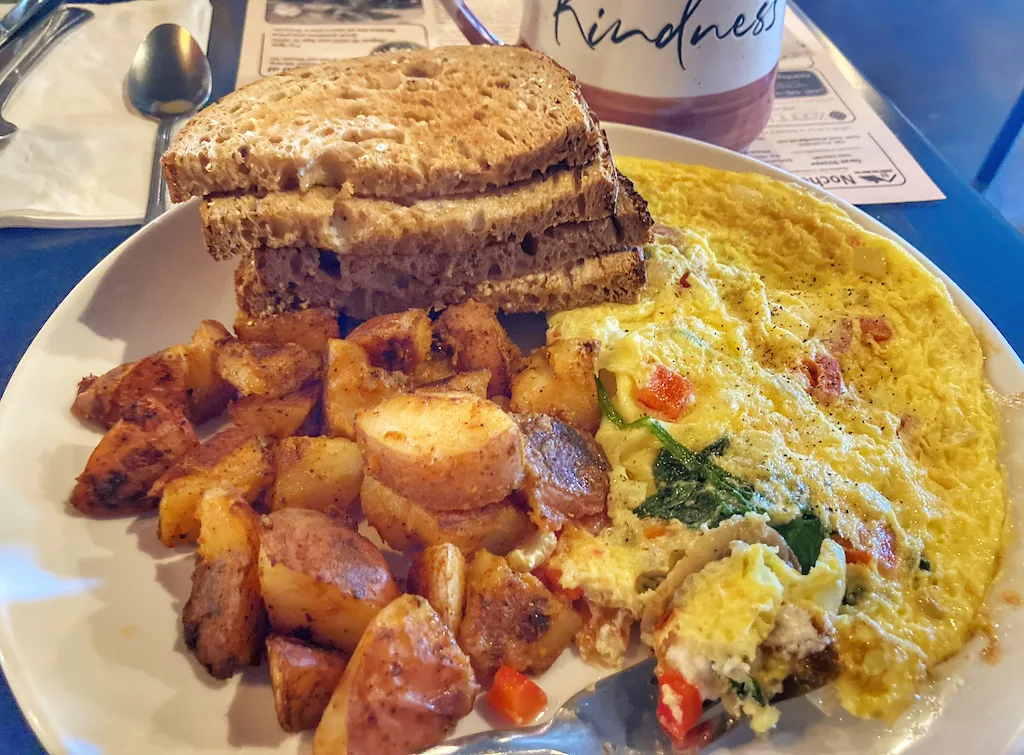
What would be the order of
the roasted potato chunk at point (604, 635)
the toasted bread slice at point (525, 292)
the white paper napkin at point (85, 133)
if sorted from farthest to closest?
the white paper napkin at point (85, 133)
the toasted bread slice at point (525, 292)
the roasted potato chunk at point (604, 635)

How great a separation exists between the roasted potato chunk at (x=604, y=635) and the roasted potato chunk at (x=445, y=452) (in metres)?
0.27

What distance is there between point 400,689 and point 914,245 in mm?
2268

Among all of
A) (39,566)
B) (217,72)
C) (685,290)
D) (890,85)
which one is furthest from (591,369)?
(890,85)

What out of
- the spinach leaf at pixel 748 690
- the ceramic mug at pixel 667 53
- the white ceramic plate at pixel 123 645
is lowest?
the white ceramic plate at pixel 123 645

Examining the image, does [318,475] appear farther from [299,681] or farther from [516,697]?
[516,697]

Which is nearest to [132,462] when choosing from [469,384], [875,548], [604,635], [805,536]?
[469,384]

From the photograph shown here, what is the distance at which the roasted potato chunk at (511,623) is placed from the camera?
1.24m

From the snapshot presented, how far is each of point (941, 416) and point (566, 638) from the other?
0.96m

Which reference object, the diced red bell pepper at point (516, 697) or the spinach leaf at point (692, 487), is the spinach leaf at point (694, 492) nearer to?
the spinach leaf at point (692, 487)

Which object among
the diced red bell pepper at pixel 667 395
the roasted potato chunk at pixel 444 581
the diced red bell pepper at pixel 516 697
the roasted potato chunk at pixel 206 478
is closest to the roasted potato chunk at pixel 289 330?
the roasted potato chunk at pixel 206 478

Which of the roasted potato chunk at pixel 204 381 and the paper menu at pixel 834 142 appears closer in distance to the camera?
the roasted potato chunk at pixel 204 381

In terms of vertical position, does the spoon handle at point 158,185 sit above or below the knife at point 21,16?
below

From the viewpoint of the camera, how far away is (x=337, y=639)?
1.23 m

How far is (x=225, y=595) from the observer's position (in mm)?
1217
